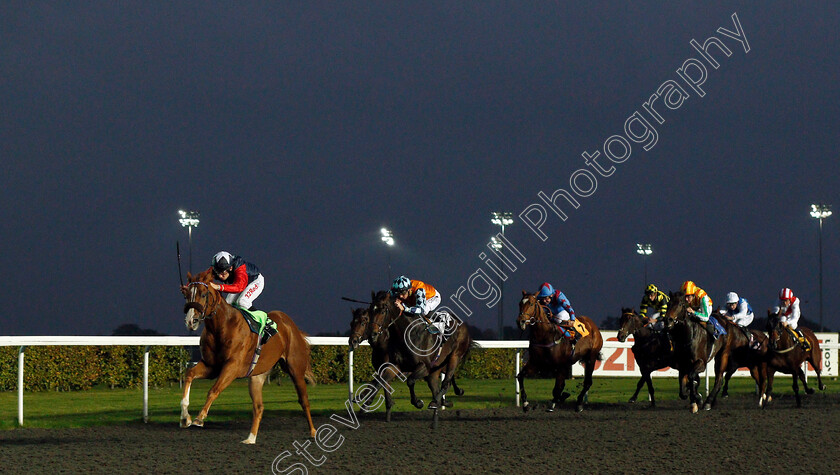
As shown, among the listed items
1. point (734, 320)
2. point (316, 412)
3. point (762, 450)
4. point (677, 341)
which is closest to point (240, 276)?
point (316, 412)

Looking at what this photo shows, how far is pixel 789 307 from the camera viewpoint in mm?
12594

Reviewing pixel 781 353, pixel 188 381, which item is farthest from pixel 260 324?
pixel 781 353

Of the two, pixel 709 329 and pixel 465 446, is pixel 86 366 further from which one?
pixel 709 329

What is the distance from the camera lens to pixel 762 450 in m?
6.94

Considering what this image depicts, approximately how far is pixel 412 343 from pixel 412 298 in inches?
22.2

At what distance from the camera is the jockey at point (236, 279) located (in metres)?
7.07

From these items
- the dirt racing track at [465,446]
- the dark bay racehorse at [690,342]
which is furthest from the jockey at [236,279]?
the dark bay racehorse at [690,342]

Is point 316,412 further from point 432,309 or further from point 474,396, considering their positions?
point 474,396

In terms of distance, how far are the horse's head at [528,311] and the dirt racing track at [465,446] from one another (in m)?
1.06

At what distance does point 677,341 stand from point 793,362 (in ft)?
7.56

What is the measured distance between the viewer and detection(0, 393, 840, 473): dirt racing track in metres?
5.99

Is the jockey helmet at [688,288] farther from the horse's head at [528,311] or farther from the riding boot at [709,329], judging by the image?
the horse's head at [528,311]

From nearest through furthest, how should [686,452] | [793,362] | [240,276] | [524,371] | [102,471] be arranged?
[102,471]
[686,452]
[240,276]
[524,371]
[793,362]

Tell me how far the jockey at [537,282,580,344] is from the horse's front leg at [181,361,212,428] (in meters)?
5.08
